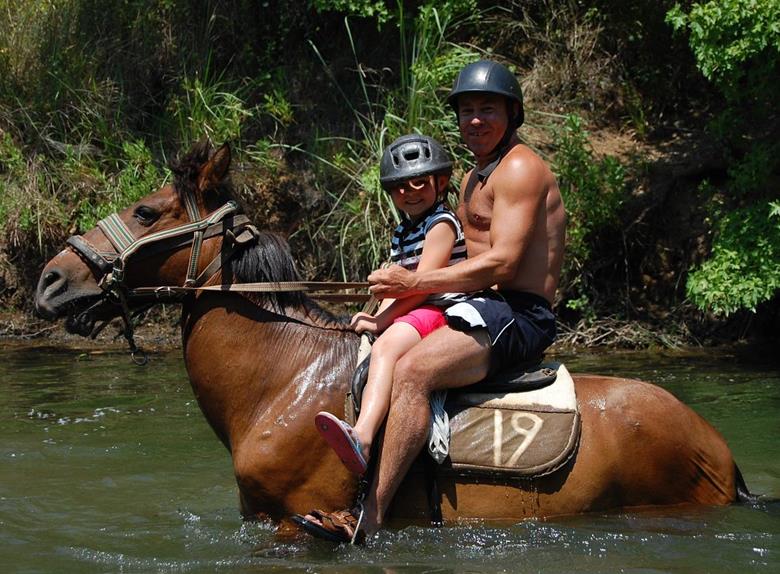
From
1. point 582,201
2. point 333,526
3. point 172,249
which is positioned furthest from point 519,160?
point 582,201

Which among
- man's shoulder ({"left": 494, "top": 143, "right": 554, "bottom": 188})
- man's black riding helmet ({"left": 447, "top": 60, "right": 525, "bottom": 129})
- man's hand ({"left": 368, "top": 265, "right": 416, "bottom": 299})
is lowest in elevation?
man's hand ({"left": 368, "top": 265, "right": 416, "bottom": 299})

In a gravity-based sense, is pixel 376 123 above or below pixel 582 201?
above

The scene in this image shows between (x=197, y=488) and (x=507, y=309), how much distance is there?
3.13 m

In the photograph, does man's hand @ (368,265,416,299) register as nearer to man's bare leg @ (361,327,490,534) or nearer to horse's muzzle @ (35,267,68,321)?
man's bare leg @ (361,327,490,534)

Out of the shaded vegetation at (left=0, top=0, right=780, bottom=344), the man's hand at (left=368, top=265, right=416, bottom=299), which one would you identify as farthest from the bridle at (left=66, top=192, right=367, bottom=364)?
the shaded vegetation at (left=0, top=0, right=780, bottom=344)

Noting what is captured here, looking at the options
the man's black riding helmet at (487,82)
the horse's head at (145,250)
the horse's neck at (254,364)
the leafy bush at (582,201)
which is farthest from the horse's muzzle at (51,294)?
the leafy bush at (582,201)

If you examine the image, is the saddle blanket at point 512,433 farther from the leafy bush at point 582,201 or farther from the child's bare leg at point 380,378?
the leafy bush at point 582,201

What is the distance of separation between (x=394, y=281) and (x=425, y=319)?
27 cm

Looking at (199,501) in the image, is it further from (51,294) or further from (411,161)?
(411,161)

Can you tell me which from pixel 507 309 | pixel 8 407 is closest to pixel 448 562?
pixel 507 309

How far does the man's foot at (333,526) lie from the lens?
4762 millimetres

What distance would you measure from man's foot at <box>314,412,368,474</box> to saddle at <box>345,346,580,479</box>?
354mm

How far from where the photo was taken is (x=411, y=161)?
5105 mm

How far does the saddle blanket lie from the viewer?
4.95 m
